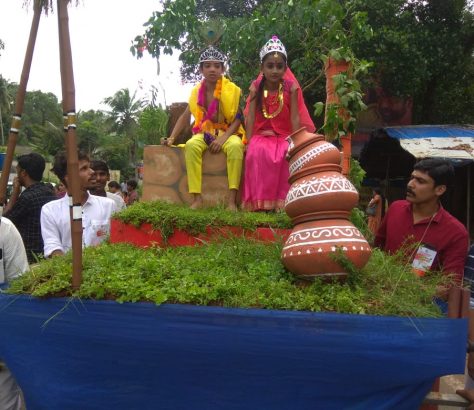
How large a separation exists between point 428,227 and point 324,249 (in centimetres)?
117

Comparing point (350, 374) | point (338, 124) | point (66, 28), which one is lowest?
point (350, 374)

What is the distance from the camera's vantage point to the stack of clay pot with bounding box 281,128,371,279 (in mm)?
1855

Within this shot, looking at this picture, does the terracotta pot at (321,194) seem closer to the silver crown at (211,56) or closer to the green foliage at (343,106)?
the green foliage at (343,106)

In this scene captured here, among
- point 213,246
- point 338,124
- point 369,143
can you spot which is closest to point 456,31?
point 369,143

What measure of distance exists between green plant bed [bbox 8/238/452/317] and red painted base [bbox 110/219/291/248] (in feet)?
1.63

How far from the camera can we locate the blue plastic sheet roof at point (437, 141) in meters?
7.45

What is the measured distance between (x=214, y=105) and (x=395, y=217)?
1.63 meters

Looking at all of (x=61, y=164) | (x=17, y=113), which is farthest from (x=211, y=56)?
(x=17, y=113)

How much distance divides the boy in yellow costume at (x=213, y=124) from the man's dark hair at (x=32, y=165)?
106 cm

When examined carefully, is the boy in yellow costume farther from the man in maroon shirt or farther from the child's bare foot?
the man in maroon shirt

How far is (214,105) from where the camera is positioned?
3.66 metres

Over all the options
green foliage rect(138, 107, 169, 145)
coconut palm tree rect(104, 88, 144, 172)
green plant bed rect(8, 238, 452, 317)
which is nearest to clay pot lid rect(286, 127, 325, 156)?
green plant bed rect(8, 238, 452, 317)

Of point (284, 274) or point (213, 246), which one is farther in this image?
point (213, 246)

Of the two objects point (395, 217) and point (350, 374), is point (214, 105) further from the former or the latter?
point (350, 374)
